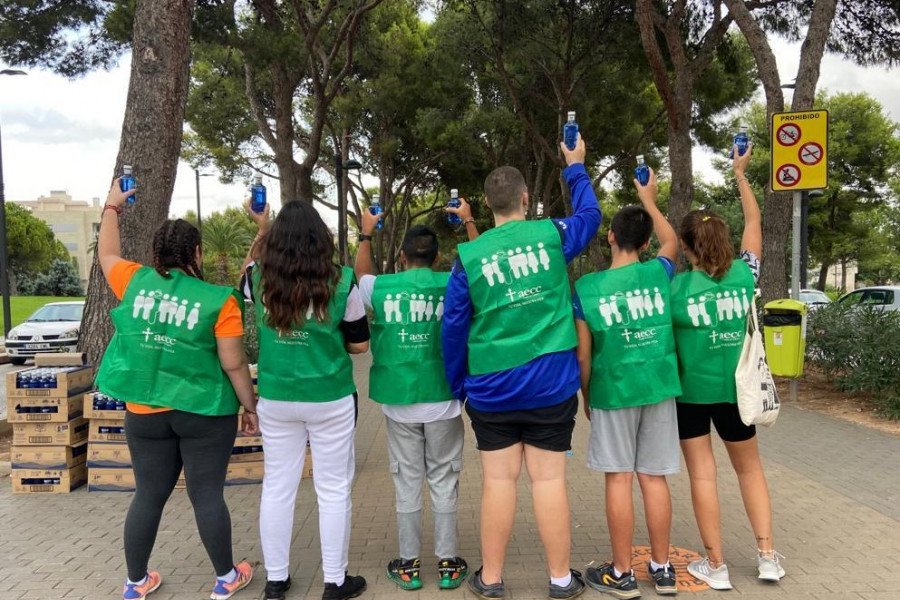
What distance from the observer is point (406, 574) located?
3.49 metres

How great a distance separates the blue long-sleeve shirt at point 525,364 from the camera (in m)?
3.11

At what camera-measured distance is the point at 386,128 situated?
23781 millimetres

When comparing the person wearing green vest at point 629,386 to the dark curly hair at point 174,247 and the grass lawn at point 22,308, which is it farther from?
the grass lawn at point 22,308

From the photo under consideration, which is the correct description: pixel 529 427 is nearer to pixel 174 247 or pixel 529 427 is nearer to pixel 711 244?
pixel 711 244

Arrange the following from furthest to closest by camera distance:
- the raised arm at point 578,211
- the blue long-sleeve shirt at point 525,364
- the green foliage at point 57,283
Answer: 1. the green foliage at point 57,283
2. the raised arm at point 578,211
3. the blue long-sleeve shirt at point 525,364

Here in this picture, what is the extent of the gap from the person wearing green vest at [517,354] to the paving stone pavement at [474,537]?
1.59 feet

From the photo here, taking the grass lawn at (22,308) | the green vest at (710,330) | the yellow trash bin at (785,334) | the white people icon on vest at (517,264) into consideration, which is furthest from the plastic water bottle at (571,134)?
the grass lawn at (22,308)

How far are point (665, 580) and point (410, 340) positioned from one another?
1.74 m

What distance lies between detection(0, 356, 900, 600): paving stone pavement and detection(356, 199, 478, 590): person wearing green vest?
8.7 inches

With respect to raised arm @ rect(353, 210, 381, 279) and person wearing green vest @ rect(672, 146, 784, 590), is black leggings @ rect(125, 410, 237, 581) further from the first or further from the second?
person wearing green vest @ rect(672, 146, 784, 590)

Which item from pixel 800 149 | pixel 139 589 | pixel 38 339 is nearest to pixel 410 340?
pixel 139 589

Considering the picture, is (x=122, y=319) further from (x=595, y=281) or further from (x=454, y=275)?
(x=595, y=281)

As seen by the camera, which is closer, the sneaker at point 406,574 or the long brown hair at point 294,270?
the long brown hair at point 294,270

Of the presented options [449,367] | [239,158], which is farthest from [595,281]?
[239,158]
